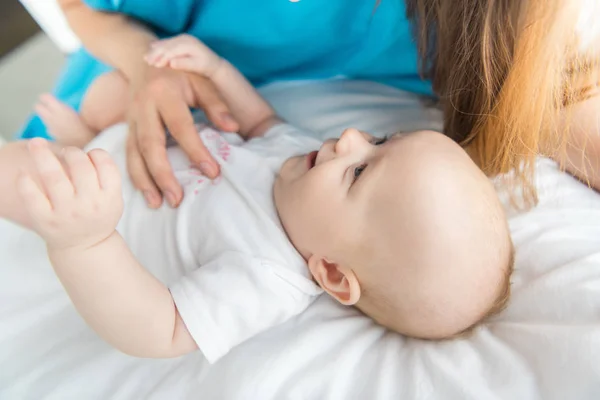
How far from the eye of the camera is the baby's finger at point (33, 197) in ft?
1.33

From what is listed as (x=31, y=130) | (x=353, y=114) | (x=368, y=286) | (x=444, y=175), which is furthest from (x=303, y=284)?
(x=31, y=130)

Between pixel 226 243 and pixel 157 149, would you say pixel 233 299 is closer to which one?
pixel 226 243

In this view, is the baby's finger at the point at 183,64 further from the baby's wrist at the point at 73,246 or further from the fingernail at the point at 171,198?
the baby's wrist at the point at 73,246

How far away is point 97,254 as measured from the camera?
1.51 ft

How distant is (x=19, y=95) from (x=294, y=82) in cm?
43

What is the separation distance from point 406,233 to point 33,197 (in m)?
0.35

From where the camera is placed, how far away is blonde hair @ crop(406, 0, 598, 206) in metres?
0.57

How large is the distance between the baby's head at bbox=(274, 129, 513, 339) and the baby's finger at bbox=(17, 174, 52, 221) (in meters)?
0.28

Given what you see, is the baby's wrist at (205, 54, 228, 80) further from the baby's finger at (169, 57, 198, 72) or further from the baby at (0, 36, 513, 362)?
the baby at (0, 36, 513, 362)

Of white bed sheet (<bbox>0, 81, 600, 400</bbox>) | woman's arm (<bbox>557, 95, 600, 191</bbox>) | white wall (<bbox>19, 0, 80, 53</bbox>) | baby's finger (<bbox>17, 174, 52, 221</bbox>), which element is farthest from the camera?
white wall (<bbox>19, 0, 80, 53</bbox>)

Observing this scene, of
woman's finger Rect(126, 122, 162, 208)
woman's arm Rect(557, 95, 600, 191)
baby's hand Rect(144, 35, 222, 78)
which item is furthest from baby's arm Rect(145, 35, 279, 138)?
woman's arm Rect(557, 95, 600, 191)

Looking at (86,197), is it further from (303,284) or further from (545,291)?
(545,291)

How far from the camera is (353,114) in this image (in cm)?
82

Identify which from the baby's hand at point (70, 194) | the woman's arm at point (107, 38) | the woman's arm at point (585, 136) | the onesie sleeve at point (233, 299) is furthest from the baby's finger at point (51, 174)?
the woman's arm at point (585, 136)
